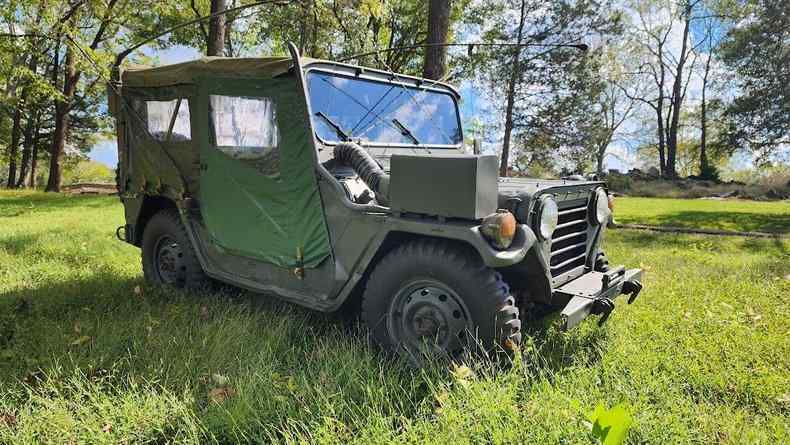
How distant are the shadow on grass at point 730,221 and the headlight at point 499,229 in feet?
30.4

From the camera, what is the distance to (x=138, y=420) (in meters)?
2.74

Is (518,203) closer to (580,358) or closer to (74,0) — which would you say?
(580,358)

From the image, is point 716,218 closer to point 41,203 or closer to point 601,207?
point 601,207

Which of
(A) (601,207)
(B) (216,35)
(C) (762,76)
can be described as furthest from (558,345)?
(C) (762,76)

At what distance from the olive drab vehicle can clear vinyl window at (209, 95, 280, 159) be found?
0.04 feet

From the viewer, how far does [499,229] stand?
2.86m

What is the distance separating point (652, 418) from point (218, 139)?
140 inches

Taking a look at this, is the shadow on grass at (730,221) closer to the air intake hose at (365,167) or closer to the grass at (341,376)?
the grass at (341,376)

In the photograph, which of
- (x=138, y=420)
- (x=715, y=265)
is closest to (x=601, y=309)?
(x=138, y=420)

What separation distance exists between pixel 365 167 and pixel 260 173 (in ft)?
3.07

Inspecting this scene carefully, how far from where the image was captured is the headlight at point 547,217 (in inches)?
126

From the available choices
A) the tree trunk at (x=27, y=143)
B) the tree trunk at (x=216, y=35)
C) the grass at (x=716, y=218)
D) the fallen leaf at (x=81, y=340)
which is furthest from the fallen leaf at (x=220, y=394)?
the tree trunk at (x=27, y=143)

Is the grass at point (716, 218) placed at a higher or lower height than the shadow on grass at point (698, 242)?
higher

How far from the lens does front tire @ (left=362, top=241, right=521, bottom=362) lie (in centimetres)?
299
